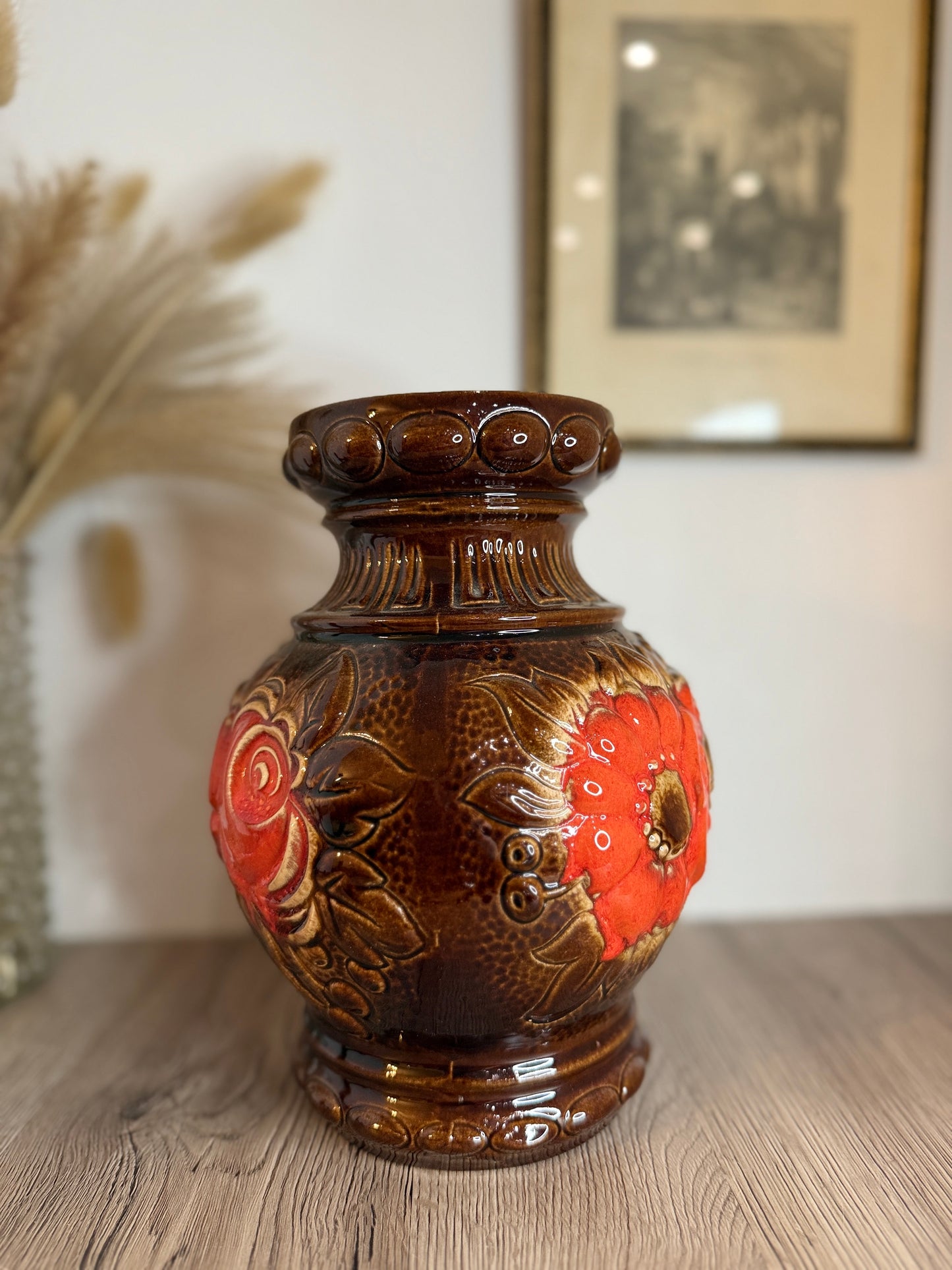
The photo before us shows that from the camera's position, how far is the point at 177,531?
90 centimetres

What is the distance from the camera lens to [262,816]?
54 cm

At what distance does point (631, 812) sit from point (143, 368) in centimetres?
64

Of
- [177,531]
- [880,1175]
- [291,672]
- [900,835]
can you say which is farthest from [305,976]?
[900,835]

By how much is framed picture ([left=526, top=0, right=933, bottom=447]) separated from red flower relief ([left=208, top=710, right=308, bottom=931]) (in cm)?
50

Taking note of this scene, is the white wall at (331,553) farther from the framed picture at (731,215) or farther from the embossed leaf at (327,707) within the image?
the embossed leaf at (327,707)

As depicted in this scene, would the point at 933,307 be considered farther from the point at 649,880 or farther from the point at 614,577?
the point at 649,880

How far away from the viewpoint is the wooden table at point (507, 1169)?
1.68ft

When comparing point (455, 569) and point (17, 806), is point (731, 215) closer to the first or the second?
point (455, 569)

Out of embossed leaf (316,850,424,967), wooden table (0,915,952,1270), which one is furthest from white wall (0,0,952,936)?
embossed leaf (316,850,424,967)

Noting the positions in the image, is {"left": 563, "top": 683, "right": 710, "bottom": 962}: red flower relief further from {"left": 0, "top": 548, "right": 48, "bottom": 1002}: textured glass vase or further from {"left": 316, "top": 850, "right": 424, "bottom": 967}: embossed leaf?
{"left": 0, "top": 548, "right": 48, "bottom": 1002}: textured glass vase

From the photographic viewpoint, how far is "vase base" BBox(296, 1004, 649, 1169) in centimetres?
56

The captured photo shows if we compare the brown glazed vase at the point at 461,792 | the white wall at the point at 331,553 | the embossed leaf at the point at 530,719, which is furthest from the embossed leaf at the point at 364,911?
the white wall at the point at 331,553

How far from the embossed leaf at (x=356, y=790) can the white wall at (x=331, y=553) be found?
1.37 ft

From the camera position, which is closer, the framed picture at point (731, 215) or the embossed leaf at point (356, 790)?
the embossed leaf at point (356, 790)
